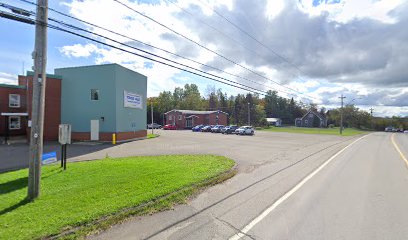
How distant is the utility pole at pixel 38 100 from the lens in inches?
290

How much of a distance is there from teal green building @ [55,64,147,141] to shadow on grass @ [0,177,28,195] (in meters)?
18.8

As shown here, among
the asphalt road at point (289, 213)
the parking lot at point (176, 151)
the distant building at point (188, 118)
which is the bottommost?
the asphalt road at point (289, 213)

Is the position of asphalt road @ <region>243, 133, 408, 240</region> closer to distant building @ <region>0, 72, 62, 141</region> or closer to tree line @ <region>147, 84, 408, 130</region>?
distant building @ <region>0, 72, 62, 141</region>

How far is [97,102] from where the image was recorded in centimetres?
2909

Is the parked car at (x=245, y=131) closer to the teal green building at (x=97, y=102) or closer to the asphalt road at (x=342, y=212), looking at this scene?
A: the teal green building at (x=97, y=102)

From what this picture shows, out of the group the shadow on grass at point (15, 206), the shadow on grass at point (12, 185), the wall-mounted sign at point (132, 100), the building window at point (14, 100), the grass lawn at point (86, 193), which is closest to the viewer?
the grass lawn at point (86, 193)

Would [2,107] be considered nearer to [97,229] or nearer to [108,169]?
[108,169]

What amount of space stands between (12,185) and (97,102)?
21.0m

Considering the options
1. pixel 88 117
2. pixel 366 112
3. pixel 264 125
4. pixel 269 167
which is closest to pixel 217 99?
pixel 264 125

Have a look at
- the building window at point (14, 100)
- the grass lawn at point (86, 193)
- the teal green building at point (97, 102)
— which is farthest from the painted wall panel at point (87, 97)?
the grass lawn at point (86, 193)

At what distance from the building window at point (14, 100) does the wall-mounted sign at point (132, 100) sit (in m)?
11.9

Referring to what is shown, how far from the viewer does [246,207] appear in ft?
22.8

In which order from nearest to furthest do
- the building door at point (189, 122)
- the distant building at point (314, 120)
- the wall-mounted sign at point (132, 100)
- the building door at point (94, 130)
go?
the building door at point (94, 130)
the wall-mounted sign at point (132, 100)
the building door at point (189, 122)
the distant building at point (314, 120)

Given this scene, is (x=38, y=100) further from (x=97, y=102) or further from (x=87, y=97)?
(x=87, y=97)
